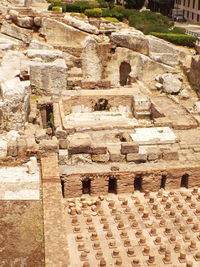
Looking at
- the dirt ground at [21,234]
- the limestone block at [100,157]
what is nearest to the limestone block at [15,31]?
the limestone block at [100,157]

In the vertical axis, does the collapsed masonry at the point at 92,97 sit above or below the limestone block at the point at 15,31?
below

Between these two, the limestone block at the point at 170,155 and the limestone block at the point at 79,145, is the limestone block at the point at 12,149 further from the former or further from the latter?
the limestone block at the point at 170,155

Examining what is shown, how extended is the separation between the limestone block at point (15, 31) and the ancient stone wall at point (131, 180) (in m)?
13.4

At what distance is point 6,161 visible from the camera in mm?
11297

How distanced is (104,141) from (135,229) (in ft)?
12.1

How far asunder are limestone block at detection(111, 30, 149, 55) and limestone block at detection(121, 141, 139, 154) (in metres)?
10.9

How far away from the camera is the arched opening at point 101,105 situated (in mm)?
17192

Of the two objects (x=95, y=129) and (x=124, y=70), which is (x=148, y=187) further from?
(x=124, y=70)

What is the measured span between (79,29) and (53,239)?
17.1 m

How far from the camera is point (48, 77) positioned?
57.1 ft

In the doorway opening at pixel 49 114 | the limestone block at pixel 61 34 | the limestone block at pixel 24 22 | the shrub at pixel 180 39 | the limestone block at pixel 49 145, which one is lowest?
the doorway opening at pixel 49 114

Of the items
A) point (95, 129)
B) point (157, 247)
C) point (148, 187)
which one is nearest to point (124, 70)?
point (95, 129)

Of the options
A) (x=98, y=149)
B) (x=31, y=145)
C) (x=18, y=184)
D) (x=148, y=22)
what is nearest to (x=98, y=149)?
(x=98, y=149)

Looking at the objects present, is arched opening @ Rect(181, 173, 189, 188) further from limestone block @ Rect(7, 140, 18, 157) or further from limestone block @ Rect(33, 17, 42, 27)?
limestone block @ Rect(33, 17, 42, 27)
